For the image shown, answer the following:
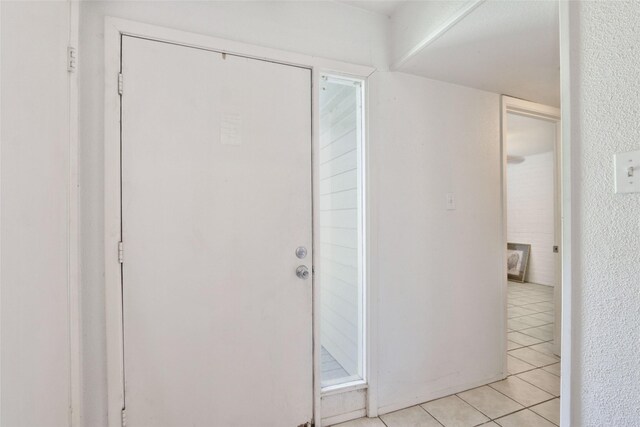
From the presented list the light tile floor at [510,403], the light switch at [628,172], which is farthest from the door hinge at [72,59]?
the light tile floor at [510,403]

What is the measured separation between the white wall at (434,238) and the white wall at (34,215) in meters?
1.52

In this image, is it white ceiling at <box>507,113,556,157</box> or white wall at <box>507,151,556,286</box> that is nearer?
white ceiling at <box>507,113,556,157</box>

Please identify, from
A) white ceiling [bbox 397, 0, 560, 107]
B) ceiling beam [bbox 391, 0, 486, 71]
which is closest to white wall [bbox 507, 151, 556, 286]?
white ceiling [bbox 397, 0, 560, 107]

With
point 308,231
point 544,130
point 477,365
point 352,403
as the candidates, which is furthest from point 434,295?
point 544,130

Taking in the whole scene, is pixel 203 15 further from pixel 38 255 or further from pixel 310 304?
pixel 310 304

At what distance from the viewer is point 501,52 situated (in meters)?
1.66

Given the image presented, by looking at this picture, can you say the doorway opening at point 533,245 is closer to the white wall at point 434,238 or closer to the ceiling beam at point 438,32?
the white wall at point 434,238

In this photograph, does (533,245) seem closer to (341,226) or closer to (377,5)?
(341,226)

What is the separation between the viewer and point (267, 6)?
5.23 ft

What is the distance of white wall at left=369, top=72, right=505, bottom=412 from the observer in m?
1.85

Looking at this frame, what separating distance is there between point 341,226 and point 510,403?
1629 millimetres

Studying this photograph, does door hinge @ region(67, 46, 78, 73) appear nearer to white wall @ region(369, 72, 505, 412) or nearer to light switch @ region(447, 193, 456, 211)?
white wall @ region(369, 72, 505, 412)

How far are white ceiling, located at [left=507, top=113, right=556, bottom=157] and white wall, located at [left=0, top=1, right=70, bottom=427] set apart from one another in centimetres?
357

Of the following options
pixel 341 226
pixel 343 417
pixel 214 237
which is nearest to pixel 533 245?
pixel 341 226
